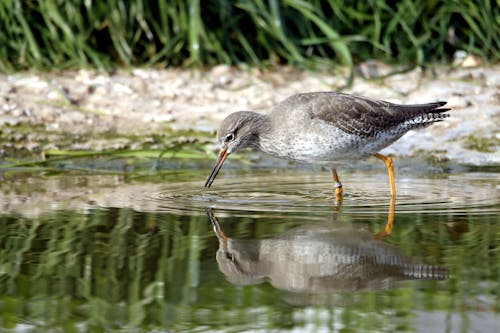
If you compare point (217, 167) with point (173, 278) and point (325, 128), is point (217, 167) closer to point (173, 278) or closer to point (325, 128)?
point (325, 128)

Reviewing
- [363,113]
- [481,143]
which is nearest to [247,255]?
[363,113]

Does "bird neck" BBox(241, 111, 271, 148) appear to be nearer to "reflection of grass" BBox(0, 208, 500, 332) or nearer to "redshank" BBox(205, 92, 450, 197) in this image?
"redshank" BBox(205, 92, 450, 197)

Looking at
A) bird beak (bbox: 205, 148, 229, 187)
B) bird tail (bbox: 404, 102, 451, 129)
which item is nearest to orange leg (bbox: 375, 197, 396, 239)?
bird tail (bbox: 404, 102, 451, 129)

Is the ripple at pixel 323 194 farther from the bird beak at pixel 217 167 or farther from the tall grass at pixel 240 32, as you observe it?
the tall grass at pixel 240 32

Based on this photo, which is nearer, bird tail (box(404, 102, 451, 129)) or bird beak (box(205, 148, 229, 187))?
bird beak (box(205, 148, 229, 187))

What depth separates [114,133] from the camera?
324 inches

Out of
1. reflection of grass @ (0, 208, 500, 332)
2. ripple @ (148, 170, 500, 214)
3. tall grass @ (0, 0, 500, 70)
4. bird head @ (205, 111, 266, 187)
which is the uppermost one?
tall grass @ (0, 0, 500, 70)

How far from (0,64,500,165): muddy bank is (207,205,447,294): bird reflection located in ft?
9.67

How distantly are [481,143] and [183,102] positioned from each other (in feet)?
8.56

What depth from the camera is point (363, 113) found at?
6805 millimetres

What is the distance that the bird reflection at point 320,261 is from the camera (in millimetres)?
4055

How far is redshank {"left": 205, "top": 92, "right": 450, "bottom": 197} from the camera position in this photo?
6.54 m

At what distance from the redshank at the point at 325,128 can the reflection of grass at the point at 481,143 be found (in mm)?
855

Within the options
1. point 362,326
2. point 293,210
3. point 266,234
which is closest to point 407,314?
point 362,326
